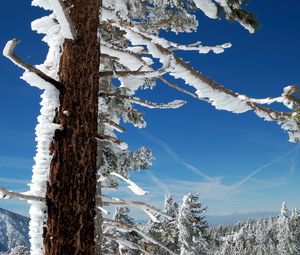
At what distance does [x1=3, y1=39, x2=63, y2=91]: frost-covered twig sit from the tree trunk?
3.9 inches

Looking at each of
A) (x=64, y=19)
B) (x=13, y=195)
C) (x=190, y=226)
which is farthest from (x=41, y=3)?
(x=190, y=226)

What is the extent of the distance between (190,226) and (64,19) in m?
39.7

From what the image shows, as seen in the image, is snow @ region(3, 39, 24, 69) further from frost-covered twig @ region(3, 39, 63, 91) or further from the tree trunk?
the tree trunk

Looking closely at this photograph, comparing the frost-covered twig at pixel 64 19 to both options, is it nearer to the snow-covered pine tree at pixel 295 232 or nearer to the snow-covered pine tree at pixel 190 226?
the snow-covered pine tree at pixel 190 226

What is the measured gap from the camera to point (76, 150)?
351 centimetres

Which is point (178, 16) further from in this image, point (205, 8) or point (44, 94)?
point (44, 94)

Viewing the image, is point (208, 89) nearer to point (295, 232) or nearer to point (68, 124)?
point (68, 124)

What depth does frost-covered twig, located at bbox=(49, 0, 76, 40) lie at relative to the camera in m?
3.24

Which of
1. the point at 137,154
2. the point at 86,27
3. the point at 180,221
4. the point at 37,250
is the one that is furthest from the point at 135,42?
the point at 180,221

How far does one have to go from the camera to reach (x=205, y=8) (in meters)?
5.17

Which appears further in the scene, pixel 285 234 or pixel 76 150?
pixel 285 234

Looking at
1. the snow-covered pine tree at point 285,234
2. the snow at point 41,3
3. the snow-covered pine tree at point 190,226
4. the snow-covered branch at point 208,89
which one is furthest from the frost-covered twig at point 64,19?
the snow-covered pine tree at point 285,234

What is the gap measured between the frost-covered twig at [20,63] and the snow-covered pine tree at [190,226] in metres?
37.8

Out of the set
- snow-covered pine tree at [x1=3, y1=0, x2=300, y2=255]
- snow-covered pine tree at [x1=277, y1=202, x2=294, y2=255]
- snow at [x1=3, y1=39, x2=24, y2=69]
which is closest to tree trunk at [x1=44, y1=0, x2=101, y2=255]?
snow-covered pine tree at [x1=3, y1=0, x2=300, y2=255]
